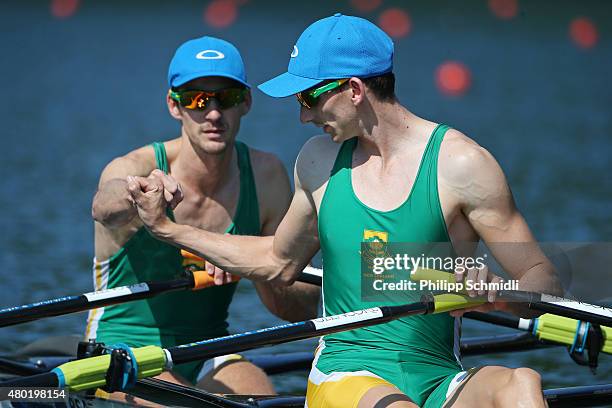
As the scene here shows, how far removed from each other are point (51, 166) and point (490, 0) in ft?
125

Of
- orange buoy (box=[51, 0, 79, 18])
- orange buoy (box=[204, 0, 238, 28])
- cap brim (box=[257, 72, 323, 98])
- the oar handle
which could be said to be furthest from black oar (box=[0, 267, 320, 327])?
orange buoy (box=[51, 0, 79, 18])

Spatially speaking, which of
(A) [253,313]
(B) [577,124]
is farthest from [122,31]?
(A) [253,313]

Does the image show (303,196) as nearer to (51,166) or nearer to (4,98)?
(51,166)

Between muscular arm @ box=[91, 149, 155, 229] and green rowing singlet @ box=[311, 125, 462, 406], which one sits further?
muscular arm @ box=[91, 149, 155, 229]

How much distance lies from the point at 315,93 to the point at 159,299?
1.86m

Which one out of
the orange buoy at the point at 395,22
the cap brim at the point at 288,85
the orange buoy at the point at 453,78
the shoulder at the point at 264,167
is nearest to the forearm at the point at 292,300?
the shoulder at the point at 264,167

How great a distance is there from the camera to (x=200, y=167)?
6523 mm

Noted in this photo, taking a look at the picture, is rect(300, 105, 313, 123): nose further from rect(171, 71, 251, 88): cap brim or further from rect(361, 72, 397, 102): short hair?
rect(171, 71, 251, 88): cap brim

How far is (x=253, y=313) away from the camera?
1070 cm

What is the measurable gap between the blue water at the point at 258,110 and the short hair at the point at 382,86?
68.0 inches

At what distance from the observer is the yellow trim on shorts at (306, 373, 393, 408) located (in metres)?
4.73

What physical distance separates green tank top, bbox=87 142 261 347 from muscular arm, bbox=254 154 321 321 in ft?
0.25

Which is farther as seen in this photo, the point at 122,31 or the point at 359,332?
the point at 122,31

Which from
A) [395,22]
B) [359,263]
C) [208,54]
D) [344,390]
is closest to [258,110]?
[208,54]
